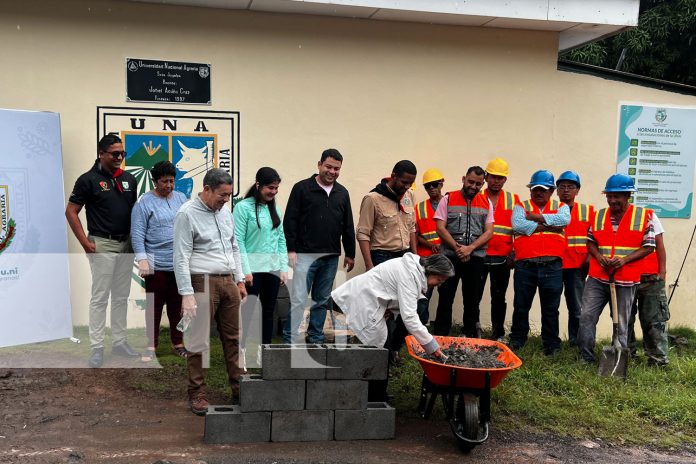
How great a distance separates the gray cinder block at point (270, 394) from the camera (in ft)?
16.8

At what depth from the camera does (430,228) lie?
27.4 feet

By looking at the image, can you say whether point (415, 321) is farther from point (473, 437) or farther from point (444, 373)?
point (473, 437)

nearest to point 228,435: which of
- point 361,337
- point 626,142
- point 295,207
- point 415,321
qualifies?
point 361,337

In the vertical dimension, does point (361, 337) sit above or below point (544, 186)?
below

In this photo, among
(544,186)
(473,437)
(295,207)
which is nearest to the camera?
(473,437)

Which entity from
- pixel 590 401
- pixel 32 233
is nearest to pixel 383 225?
pixel 590 401

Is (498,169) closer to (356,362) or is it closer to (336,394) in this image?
(356,362)

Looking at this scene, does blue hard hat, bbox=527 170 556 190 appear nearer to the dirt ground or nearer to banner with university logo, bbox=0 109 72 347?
the dirt ground

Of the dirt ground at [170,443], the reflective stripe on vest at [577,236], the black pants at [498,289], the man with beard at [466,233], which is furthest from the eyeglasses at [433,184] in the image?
the dirt ground at [170,443]

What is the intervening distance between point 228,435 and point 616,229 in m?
4.67

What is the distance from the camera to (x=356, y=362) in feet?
17.5

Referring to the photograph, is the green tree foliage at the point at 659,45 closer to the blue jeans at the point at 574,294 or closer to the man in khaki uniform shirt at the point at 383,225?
the blue jeans at the point at 574,294

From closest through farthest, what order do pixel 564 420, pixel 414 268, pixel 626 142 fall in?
1. pixel 414 268
2. pixel 564 420
3. pixel 626 142

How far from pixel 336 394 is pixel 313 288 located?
2.06 metres
